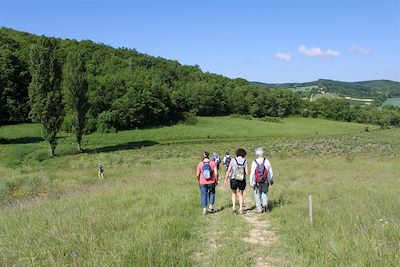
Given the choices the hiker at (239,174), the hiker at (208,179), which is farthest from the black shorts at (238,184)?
the hiker at (208,179)

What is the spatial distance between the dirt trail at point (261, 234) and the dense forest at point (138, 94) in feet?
144

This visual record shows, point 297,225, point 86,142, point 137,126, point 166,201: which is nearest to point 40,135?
point 86,142

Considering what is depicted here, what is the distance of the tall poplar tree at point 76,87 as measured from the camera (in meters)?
51.7

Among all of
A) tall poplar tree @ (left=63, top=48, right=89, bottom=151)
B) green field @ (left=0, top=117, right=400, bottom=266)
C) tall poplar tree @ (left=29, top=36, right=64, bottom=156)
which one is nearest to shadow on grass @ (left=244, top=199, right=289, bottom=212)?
green field @ (left=0, top=117, right=400, bottom=266)

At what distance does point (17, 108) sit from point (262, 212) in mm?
71344

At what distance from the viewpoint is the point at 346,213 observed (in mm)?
8820

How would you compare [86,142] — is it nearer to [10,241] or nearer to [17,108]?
[17,108]

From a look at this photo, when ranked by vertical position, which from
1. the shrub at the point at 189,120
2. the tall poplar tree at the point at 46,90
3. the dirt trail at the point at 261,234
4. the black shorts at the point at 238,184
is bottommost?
the shrub at the point at 189,120

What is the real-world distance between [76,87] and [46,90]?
4.99m

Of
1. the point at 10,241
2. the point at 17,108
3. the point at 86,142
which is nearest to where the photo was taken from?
the point at 10,241

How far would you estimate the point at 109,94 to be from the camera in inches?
3359

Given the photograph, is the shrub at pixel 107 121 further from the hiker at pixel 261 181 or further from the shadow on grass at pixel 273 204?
the hiker at pixel 261 181

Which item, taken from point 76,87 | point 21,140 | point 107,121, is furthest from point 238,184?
point 107,121

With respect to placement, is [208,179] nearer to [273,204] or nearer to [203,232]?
[273,204]
